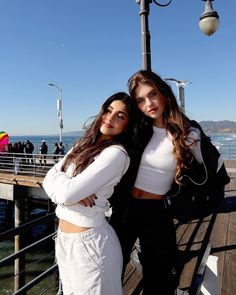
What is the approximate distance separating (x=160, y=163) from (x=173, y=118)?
13.5 inches

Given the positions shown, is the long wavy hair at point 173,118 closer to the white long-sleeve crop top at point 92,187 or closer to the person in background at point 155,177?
the person in background at point 155,177

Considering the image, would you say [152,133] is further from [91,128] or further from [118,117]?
[91,128]

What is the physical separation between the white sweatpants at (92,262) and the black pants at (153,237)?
0.45m

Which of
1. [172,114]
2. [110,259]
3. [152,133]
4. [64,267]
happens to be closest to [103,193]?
[110,259]

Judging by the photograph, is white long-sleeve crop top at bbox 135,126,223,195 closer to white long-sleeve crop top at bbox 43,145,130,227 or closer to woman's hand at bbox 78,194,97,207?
white long-sleeve crop top at bbox 43,145,130,227

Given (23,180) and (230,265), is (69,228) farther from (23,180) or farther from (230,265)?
(23,180)

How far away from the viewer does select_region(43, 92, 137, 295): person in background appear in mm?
1599

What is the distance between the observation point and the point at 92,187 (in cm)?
164

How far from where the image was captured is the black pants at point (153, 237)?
2107 mm

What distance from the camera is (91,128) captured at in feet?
6.75

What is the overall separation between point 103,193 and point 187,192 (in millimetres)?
697

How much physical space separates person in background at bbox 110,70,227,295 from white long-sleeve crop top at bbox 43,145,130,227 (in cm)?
30

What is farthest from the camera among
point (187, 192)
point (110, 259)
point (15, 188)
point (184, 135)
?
point (15, 188)

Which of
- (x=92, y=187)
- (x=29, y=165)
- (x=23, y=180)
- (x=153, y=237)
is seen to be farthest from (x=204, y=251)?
(x=23, y=180)
